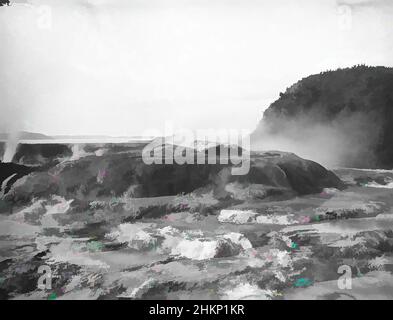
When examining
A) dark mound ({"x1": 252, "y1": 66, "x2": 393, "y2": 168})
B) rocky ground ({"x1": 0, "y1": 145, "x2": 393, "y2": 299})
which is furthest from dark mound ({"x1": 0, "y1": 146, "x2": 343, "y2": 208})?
dark mound ({"x1": 252, "y1": 66, "x2": 393, "y2": 168})

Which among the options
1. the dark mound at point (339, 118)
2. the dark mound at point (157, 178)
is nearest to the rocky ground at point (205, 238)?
the dark mound at point (157, 178)

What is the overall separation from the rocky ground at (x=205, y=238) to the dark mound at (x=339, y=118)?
36 cm

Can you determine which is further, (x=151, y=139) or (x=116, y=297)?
(x=151, y=139)

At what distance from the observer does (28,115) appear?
169 inches

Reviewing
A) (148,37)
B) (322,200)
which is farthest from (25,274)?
(322,200)

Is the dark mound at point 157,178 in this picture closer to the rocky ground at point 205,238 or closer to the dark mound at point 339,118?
the rocky ground at point 205,238

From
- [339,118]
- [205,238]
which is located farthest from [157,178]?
[339,118]

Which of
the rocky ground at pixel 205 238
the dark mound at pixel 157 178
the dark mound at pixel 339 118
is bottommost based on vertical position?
the rocky ground at pixel 205 238

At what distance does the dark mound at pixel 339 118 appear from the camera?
16.7ft

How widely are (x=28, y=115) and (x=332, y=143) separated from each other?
13.4 feet

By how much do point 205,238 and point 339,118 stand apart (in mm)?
3200

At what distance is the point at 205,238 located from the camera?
11.7 ft

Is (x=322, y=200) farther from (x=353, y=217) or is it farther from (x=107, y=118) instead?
(x=107, y=118)

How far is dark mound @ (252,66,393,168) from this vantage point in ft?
16.7
